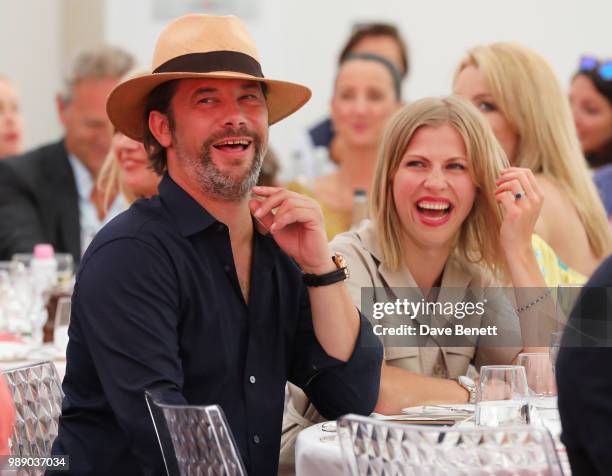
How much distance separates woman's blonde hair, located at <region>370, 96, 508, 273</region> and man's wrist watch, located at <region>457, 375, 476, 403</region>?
1.41 ft

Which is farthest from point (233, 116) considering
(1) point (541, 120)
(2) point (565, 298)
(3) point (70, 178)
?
(3) point (70, 178)

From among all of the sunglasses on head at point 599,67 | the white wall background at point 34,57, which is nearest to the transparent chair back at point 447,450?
the sunglasses on head at point 599,67

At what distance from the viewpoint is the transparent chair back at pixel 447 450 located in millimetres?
2098

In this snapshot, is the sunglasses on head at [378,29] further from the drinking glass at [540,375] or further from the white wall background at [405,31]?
the drinking glass at [540,375]

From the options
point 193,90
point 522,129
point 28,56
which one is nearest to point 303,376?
point 193,90

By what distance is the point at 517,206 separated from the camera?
3.85m

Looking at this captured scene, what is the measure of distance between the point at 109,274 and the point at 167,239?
19 cm

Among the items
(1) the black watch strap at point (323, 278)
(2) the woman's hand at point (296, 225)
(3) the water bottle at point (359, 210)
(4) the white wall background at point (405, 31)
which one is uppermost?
(4) the white wall background at point (405, 31)

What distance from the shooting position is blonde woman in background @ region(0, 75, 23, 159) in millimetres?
7926

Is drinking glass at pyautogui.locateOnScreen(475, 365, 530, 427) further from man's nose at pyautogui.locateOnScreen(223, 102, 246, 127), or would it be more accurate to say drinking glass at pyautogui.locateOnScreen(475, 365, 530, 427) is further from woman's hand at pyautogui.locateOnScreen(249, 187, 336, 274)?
man's nose at pyautogui.locateOnScreen(223, 102, 246, 127)

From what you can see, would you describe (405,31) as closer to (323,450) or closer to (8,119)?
(8,119)

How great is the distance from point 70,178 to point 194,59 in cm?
364

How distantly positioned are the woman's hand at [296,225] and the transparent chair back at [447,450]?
803 millimetres

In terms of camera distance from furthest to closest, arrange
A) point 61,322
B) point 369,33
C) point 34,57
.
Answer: point 34,57 → point 369,33 → point 61,322
